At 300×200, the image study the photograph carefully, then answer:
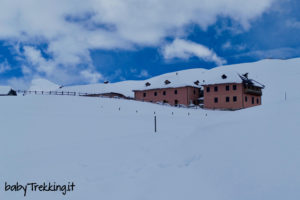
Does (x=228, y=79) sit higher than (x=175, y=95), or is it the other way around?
(x=228, y=79)

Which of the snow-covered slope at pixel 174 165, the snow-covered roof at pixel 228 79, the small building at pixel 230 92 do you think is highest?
the snow-covered roof at pixel 228 79

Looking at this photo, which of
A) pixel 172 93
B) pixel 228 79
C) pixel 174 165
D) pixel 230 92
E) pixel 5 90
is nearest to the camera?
pixel 174 165

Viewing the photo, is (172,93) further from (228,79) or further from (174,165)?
(174,165)

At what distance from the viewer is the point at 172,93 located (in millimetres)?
62750

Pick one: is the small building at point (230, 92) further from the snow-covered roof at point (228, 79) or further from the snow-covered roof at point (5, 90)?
the snow-covered roof at point (5, 90)

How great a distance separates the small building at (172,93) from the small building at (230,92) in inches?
194

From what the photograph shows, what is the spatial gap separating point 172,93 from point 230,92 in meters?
14.7

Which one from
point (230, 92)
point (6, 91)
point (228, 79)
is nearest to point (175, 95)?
point (228, 79)

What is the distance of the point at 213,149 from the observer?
10.4 metres

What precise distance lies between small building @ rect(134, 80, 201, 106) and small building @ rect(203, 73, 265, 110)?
16.2ft

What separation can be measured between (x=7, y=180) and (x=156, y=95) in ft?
184

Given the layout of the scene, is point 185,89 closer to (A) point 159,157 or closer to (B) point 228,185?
(A) point 159,157

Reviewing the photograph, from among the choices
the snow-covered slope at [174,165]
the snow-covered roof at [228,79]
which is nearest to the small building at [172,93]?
the snow-covered roof at [228,79]

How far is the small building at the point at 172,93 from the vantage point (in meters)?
60.9
